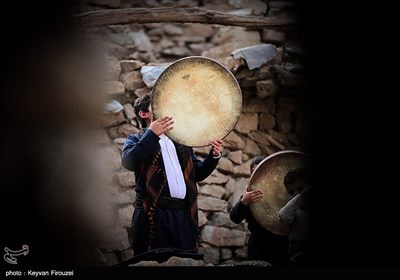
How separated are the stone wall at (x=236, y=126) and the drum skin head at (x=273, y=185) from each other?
507mm

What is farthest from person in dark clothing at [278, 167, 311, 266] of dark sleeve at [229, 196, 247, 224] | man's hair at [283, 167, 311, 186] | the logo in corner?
the logo in corner

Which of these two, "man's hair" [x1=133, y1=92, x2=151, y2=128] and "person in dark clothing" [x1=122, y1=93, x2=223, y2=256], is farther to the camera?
"man's hair" [x1=133, y1=92, x2=151, y2=128]

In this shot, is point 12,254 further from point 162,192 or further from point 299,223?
point 299,223

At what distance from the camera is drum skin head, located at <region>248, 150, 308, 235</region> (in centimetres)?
393

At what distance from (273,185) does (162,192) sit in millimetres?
788

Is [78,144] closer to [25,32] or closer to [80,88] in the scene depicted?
[80,88]

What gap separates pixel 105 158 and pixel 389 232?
211 cm

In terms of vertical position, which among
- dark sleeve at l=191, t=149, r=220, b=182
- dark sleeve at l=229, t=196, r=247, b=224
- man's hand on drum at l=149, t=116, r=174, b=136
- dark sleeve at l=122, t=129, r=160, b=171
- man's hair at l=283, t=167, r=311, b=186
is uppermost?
man's hand on drum at l=149, t=116, r=174, b=136

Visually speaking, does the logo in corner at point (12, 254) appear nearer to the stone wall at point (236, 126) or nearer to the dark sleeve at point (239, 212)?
the stone wall at point (236, 126)

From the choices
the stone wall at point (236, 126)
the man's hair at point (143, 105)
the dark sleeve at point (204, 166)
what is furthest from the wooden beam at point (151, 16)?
the dark sleeve at point (204, 166)

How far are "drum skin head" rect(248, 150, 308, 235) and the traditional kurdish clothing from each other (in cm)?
48

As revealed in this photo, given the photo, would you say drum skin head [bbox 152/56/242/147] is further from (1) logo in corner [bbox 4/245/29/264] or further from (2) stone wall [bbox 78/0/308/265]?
(1) logo in corner [bbox 4/245/29/264]

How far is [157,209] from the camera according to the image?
363cm

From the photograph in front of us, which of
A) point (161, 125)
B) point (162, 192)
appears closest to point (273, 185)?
point (162, 192)
